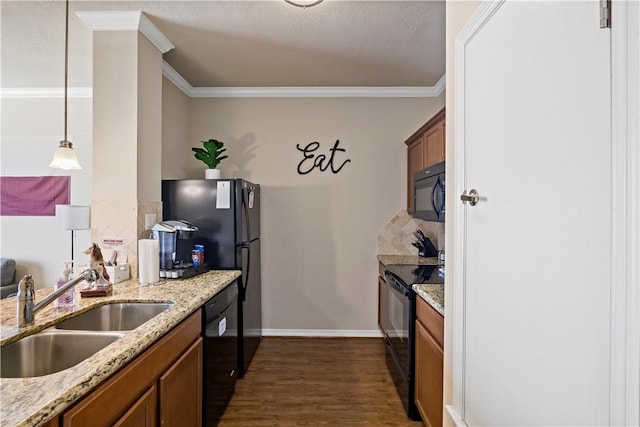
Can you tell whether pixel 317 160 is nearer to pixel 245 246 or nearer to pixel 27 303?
pixel 245 246

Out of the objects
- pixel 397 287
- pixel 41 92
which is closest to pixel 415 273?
pixel 397 287

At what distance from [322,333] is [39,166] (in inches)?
141

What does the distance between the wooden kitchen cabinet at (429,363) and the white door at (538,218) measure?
47cm

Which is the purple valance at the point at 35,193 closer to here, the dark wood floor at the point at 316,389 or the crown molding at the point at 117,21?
the crown molding at the point at 117,21

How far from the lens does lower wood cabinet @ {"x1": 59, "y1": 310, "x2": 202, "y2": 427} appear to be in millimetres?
964

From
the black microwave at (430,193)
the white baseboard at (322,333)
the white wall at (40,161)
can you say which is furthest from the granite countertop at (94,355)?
the white wall at (40,161)

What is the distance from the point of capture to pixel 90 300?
5.55 feet

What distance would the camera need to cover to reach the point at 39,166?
136 inches

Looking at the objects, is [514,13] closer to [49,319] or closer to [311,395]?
[49,319]

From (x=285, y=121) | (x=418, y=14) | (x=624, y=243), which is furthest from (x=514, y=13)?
(x=285, y=121)

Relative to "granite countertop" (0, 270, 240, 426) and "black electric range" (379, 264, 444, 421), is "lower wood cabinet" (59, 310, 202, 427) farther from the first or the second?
"black electric range" (379, 264, 444, 421)

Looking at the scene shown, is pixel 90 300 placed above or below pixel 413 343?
above

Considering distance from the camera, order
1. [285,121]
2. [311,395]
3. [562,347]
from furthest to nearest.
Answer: [285,121] < [311,395] < [562,347]

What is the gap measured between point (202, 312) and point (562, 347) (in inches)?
64.9
